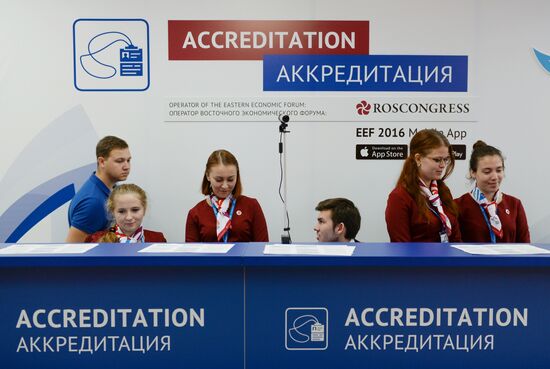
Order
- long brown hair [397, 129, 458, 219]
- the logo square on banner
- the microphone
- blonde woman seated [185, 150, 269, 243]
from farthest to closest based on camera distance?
the logo square on banner < the microphone < blonde woman seated [185, 150, 269, 243] < long brown hair [397, 129, 458, 219]

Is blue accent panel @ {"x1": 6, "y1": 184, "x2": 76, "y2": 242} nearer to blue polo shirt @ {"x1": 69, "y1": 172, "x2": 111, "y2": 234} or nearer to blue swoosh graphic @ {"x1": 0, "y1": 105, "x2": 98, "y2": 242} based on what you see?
blue swoosh graphic @ {"x1": 0, "y1": 105, "x2": 98, "y2": 242}

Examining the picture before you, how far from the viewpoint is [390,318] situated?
1.72 meters

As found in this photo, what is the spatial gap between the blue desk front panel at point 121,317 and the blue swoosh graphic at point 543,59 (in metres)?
3.02

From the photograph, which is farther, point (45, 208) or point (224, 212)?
point (45, 208)

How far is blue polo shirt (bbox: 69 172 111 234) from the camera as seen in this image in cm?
327

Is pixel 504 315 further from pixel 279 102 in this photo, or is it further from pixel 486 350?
pixel 279 102

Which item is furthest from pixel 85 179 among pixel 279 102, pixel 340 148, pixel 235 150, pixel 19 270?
pixel 19 270

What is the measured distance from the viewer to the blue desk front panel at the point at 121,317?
1.70 m

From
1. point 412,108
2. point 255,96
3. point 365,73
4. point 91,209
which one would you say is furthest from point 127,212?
point 412,108

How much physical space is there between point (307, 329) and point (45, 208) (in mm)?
2607

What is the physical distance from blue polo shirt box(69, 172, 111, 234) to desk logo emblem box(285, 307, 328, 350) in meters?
1.84

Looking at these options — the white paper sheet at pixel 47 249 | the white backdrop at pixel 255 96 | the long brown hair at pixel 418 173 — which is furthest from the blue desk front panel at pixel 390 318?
the white backdrop at pixel 255 96

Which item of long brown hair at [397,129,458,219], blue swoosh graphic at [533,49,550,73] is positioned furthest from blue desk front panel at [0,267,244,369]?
blue swoosh graphic at [533,49,550,73]

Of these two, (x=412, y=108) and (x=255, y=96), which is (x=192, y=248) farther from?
(x=412, y=108)
